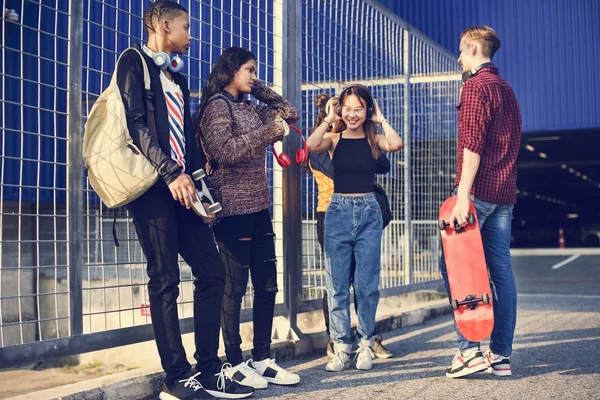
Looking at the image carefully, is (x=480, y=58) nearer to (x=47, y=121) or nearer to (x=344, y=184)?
(x=344, y=184)

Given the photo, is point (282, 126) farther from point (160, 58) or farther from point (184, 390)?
point (184, 390)

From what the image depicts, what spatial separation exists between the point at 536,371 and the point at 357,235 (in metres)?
1.35

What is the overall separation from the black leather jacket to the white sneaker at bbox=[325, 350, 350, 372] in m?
1.74

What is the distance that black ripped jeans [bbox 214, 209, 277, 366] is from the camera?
13.5 feet

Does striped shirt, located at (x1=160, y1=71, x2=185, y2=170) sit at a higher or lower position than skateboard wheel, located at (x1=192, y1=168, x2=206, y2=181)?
higher

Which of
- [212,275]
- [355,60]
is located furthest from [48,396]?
[355,60]

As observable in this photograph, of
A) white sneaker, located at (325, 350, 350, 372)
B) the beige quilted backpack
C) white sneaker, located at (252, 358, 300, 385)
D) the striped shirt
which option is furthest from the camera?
white sneaker, located at (325, 350, 350, 372)

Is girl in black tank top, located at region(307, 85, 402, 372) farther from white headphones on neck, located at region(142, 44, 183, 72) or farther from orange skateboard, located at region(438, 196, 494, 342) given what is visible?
white headphones on neck, located at region(142, 44, 183, 72)

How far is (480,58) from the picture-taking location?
4438 millimetres

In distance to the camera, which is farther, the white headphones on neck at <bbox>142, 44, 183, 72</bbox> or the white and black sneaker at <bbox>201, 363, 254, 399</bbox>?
the white and black sneaker at <bbox>201, 363, 254, 399</bbox>

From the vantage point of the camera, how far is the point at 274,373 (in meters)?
4.20

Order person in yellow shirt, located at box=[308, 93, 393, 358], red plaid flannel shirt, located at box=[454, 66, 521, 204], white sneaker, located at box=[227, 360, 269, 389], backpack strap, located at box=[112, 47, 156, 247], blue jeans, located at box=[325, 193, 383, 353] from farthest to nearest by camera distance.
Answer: person in yellow shirt, located at box=[308, 93, 393, 358], blue jeans, located at box=[325, 193, 383, 353], red plaid flannel shirt, located at box=[454, 66, 521, 204], white sneaker, located at box=[227, 360, 269, 389], backpack strap, located at box=[112, 47, 156, 247]

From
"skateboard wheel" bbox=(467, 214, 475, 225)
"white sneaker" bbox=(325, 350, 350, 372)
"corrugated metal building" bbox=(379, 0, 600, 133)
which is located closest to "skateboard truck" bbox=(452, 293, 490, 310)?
"skateboard wheel" bbox=(467, 214, 475, 225)

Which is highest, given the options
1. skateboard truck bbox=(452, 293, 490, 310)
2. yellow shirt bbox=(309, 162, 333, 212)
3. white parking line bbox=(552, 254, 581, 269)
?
yellow shirt bbox=(309, 162, 333, 212)
